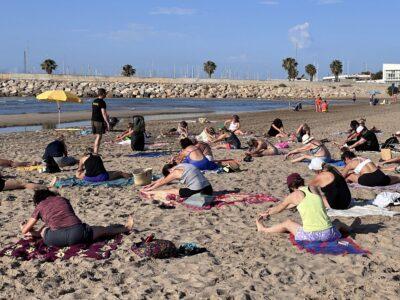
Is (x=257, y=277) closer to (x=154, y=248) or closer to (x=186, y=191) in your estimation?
(x=154, y=248)

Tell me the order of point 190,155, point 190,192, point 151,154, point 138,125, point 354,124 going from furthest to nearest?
point 354,124 < point 138,125 < point 151,154 < point 190,155 < point 190,192

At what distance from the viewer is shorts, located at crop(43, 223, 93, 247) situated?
6.32 metres

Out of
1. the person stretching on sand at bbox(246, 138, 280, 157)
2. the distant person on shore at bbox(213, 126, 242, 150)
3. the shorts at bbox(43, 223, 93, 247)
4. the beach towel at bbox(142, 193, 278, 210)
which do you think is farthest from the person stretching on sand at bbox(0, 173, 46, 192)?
the distant person on shore at bbox(213, 126, 242, 150)

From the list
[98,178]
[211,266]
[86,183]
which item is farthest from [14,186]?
[211,266]

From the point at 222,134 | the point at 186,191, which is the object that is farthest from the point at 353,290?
the point at 222,134

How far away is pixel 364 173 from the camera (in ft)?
32.3

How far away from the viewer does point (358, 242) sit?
6660mm

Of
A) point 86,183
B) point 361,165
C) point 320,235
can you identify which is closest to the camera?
point 320,235

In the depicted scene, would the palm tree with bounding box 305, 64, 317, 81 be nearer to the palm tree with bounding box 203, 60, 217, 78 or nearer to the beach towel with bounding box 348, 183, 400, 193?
the palm tree with bounding box 203, 60, 217, 78

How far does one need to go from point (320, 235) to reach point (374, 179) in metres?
3.78

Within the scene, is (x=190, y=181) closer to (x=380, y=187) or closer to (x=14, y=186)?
(x=14, y=186)

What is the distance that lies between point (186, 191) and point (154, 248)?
259cm

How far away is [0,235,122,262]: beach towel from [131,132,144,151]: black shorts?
8794 mm

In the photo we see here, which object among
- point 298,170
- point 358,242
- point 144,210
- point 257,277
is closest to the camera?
point 257,277
